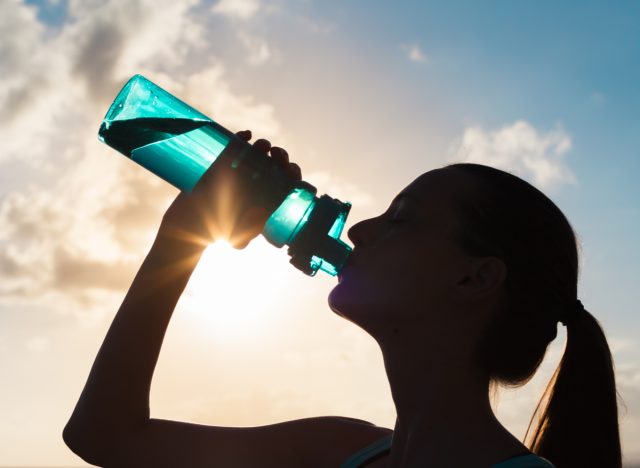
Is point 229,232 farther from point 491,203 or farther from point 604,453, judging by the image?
point 604,453

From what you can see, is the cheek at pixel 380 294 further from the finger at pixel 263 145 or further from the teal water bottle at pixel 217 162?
the finger at pixel 263 145

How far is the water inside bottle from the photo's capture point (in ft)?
8.84

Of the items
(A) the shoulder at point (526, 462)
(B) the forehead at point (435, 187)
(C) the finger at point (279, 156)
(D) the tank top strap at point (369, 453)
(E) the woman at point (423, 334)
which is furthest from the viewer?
(C) the finger at point (279, 156)

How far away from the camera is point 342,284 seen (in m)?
2.11

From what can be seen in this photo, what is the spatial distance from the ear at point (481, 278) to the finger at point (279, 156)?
2.56 ft

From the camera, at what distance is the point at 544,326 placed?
7.18 feet

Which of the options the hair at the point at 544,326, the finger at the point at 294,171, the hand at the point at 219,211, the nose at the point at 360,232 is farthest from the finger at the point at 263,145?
the hair at the point at 544,326

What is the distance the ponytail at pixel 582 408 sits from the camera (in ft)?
6.70

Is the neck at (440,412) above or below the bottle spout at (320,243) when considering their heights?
below

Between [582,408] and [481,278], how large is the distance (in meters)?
0.55

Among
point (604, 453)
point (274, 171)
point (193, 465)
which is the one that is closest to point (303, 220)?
point (274, 171)

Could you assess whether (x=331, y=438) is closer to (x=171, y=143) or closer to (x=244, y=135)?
(x=244, y=135)

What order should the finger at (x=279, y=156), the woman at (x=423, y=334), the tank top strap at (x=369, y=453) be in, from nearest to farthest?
the woman at (x=423, y=334), the tank top strap at (x=369, y=453), the finger at (x=279, y=156)

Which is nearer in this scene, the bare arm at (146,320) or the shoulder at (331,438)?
the bare arm at (146,320)
